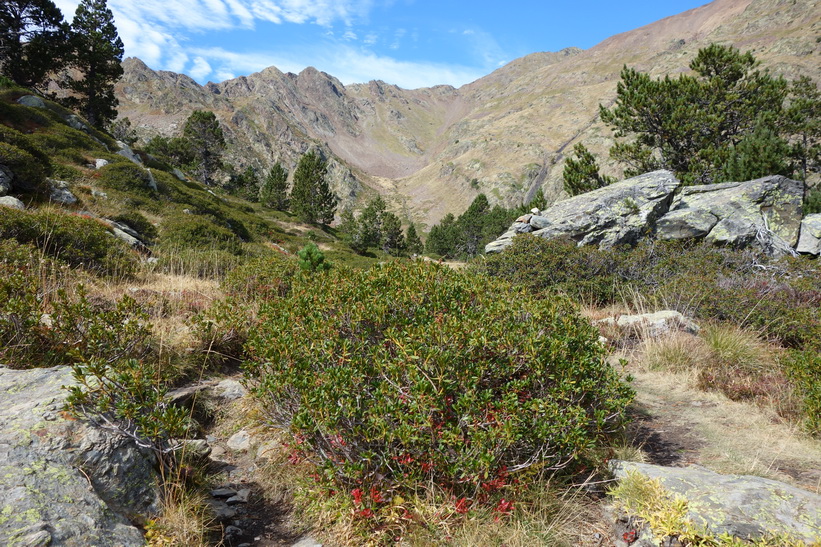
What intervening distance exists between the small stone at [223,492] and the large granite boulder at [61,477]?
766 mm

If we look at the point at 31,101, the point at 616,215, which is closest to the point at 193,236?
the point at 616,215

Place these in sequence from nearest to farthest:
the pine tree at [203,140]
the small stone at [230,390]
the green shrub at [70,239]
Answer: the small stone at [230,390]
the green shrub at [70,239]
the pine tree at [203,140]

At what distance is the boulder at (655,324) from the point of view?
701 cm

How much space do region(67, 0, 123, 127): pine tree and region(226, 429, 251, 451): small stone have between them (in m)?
39.8

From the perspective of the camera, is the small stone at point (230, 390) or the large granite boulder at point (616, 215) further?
the large granite boulder at point (616, 215)

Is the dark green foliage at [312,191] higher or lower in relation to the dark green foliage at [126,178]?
higher

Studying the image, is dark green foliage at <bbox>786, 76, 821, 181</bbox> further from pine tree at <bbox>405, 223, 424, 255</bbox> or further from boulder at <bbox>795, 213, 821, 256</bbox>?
pine tree at <bbox>405, 223, 424, 255</bbox>

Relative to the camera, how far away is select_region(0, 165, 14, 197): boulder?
10305 mm

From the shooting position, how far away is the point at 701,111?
52.9 feet

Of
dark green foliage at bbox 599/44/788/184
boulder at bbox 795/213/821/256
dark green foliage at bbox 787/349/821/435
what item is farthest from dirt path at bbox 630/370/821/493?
dark green foliage at bbox 599/44/788/184

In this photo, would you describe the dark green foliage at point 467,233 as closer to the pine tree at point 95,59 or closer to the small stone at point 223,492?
the pine tree at point 95,59

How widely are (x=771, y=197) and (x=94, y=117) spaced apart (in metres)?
46.4

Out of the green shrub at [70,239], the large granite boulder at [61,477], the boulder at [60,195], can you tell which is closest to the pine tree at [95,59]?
the boulder at [60,195]

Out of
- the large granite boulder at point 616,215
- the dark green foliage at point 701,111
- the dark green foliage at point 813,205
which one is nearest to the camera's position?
the large granite boulder at point 616,215
